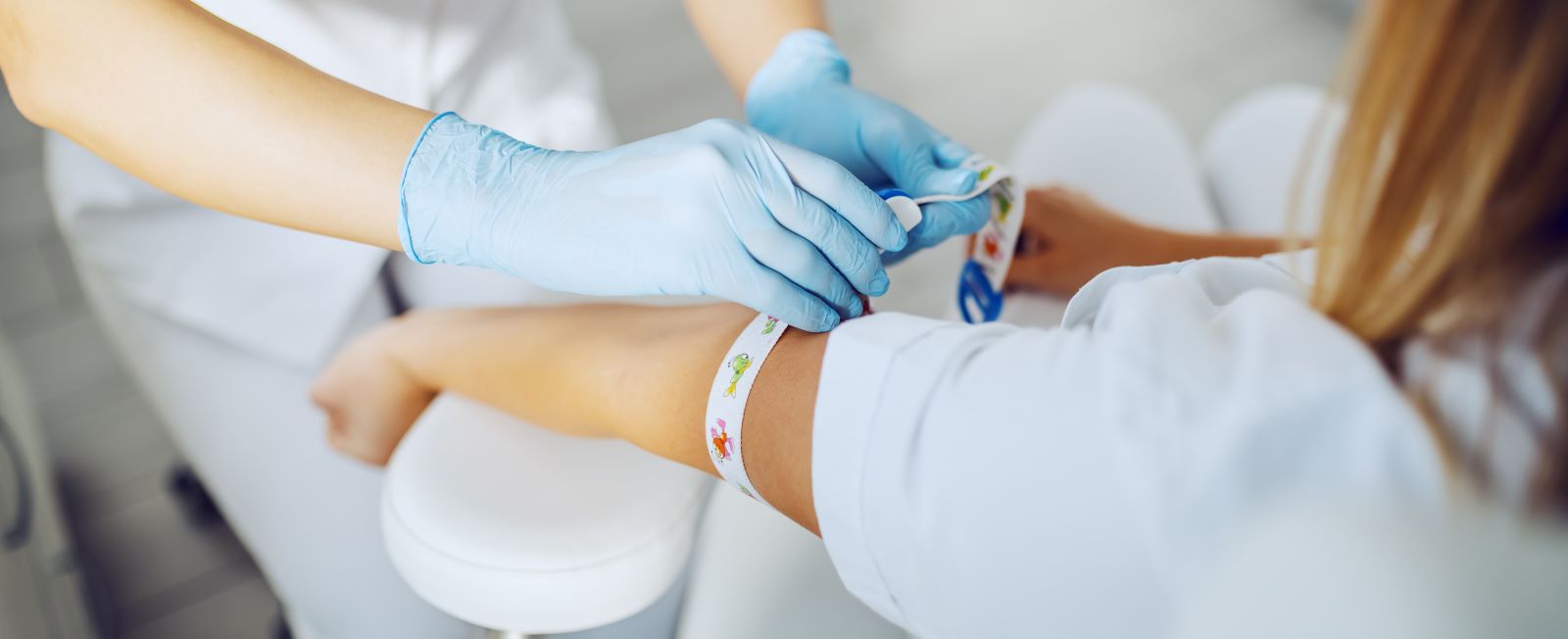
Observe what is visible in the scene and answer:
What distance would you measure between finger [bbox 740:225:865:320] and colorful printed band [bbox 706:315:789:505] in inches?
2.6

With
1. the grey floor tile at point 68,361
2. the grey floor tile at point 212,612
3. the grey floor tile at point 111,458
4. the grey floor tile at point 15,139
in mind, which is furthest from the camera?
the grey floor tile at point 15,139

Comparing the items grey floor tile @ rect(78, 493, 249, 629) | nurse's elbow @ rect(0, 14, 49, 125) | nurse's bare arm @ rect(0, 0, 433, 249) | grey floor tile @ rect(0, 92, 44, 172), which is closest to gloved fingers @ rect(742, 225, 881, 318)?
nurse's bare arm @ rect(0, 0, 433, 249)

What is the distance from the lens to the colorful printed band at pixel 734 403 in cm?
68

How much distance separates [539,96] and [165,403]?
58 cm

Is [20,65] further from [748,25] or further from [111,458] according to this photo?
[111,458]

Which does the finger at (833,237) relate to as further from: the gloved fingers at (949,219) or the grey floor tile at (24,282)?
the grey floor tile at (24,282)

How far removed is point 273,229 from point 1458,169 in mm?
1128

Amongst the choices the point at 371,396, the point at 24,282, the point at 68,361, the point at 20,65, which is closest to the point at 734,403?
the point at 371,396

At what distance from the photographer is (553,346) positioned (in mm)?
888

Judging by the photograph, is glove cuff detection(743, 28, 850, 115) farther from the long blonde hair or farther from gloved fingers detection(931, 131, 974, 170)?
the long blonde hair

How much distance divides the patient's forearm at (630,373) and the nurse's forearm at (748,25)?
39 cm

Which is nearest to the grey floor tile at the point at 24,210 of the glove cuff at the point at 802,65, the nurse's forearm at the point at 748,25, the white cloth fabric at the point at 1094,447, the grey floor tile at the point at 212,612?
the grey floor tile at the point at 212,612

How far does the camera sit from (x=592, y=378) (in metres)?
0.83

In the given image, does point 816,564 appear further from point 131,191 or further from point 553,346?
point 131,191
